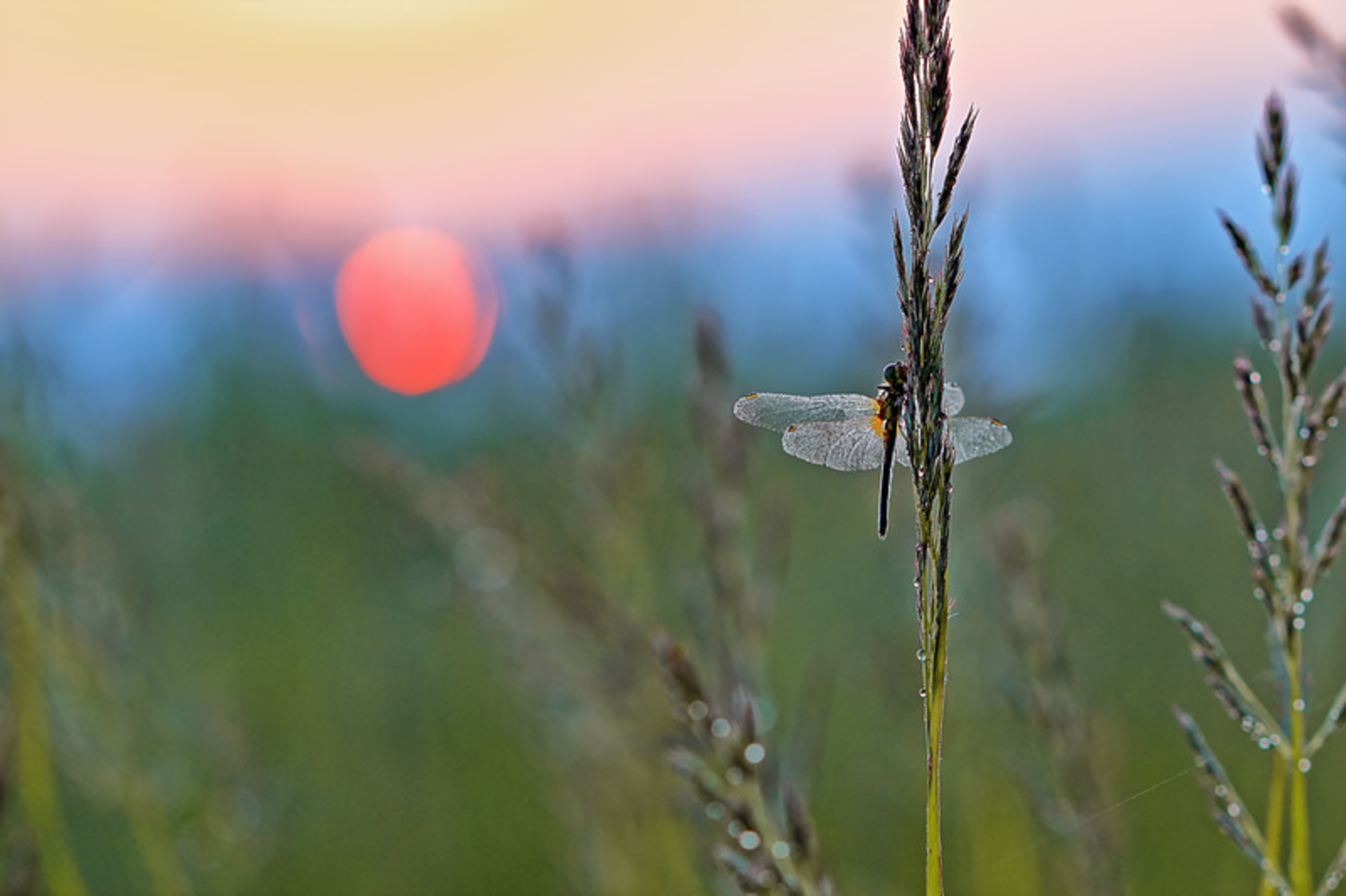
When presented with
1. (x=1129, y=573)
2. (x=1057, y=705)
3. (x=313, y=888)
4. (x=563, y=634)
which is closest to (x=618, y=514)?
(x=563, y=634)

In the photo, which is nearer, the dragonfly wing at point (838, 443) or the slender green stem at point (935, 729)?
the slender green stem at point (935, 729)

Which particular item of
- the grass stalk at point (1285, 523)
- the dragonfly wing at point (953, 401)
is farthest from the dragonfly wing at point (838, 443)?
the grass stalk at point (1285, 523)

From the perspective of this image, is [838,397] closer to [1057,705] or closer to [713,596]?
[713,596]

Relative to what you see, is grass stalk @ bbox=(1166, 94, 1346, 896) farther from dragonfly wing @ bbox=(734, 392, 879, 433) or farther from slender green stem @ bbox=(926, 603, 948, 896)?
dragonfly wing @ bbox=(734, 392, 879, 433)

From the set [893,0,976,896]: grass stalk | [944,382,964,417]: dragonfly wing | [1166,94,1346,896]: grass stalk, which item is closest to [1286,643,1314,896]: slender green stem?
[1166,94,1346,896]: grass stalk

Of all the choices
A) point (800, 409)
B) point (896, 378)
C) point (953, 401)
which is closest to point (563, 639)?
point (800, 409)

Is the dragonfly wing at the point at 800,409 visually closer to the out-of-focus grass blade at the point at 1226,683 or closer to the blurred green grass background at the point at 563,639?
the blurred green grass background at the point at 563,639
